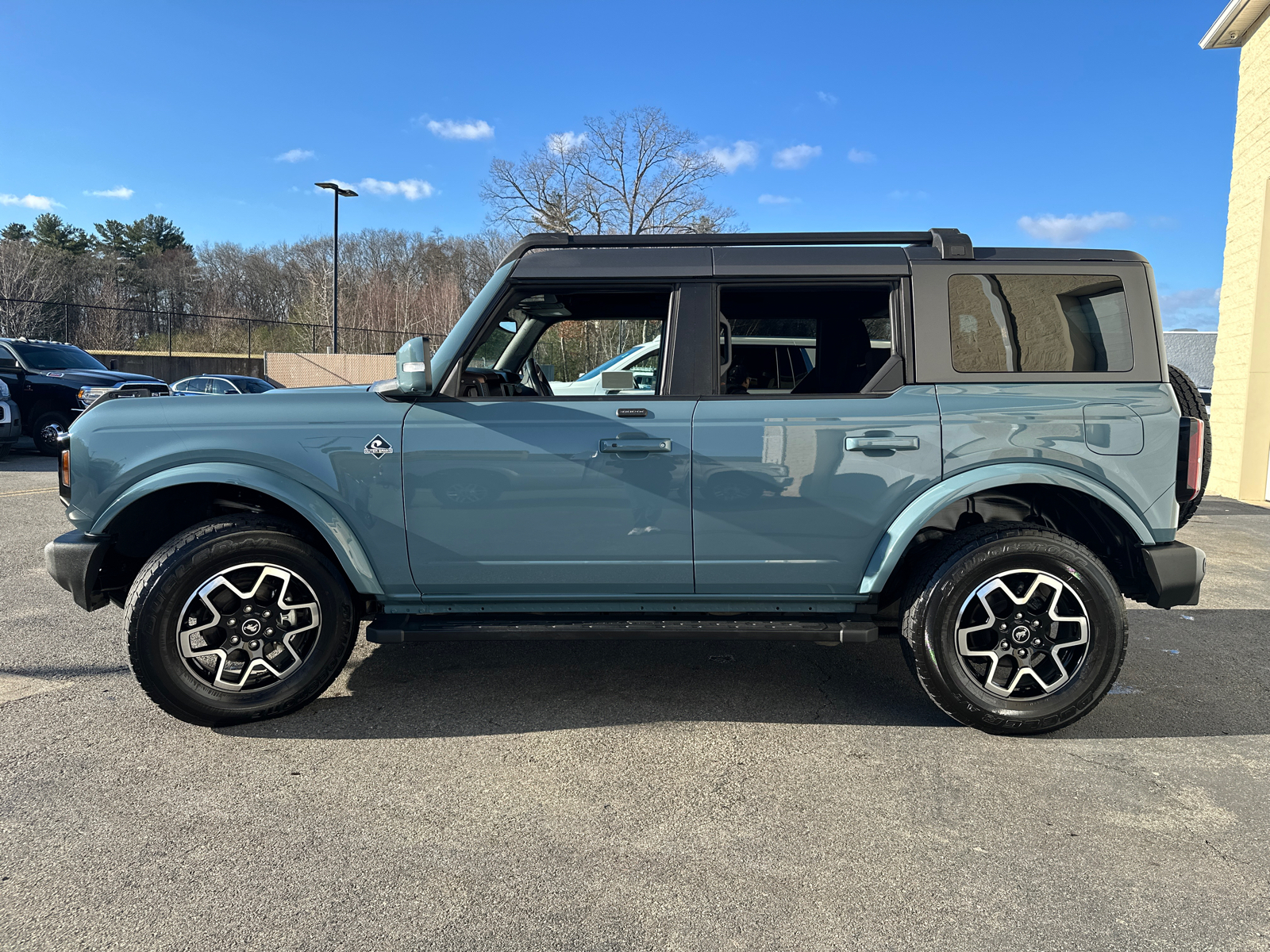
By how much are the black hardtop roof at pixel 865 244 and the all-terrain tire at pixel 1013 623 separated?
1.22 meters

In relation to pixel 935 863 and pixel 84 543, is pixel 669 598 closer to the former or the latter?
pixel 935 863

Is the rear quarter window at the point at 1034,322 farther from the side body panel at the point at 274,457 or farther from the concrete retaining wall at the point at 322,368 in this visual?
the concrete retaining wall at the point at 322,368

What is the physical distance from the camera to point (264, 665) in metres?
3.41

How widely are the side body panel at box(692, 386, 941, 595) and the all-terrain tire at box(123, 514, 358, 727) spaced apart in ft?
5.22

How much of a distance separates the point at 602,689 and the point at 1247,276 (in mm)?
11072

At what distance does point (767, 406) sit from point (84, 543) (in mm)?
2940

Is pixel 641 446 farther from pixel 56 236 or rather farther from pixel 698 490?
pixel 56 236

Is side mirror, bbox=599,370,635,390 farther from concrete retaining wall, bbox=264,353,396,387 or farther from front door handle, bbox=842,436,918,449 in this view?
concrete retaining wall, bbox=264,353,396,387

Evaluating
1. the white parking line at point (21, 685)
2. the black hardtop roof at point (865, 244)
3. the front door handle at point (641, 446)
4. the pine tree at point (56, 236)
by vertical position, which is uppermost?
the pine tree at point (56, 236)

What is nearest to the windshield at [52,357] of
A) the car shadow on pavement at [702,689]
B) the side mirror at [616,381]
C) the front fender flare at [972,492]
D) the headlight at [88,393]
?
the headlight at [88,393]

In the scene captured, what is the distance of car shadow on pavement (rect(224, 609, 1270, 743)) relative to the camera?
3.54 meters

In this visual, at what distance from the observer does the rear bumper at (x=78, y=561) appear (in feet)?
11.2

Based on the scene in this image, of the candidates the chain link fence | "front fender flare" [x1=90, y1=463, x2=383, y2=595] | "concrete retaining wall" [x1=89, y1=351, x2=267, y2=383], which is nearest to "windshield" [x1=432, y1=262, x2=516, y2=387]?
"front fender flare" [x1=90, y1=463, x2=383, y2=595]

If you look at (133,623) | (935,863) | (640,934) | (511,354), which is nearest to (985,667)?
(935,863)
